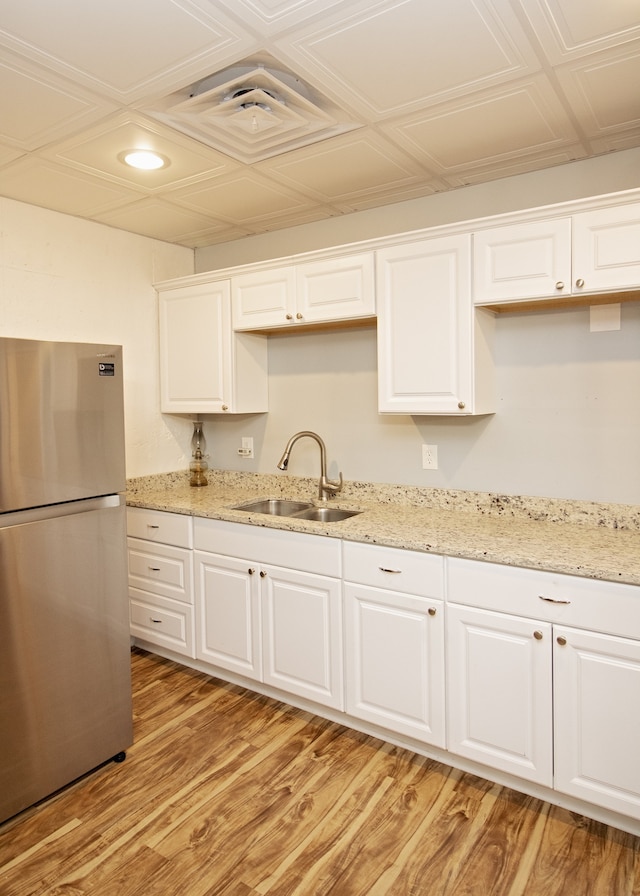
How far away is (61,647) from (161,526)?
3.33 feet

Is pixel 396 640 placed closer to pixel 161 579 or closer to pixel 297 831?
pixel 297 831

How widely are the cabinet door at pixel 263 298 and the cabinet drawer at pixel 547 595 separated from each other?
5.01 ft

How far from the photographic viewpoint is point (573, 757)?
6.16 feet

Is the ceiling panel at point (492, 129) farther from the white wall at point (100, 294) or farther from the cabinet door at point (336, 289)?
the white wall at point (100, 294)

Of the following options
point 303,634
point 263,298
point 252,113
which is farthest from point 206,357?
point 303,634

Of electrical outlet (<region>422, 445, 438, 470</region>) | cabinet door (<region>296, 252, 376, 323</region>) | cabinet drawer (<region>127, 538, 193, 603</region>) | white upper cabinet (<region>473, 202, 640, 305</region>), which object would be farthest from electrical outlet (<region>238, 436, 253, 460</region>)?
white upper cabinet (<region>473, 202, 640, 305</region>)

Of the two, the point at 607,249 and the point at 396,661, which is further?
the point at 396,661

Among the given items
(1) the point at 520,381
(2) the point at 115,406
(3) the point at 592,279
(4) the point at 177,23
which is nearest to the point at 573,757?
(1) the point at 520,381

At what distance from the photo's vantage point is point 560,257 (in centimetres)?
213

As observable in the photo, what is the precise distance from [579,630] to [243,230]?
8.85 feet

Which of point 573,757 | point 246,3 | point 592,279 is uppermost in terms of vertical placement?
point 246,3

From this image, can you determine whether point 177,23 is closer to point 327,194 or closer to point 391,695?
point 327,194

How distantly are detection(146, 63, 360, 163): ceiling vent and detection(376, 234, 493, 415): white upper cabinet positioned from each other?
0.61 m

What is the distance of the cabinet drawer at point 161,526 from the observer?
9.66 ft
